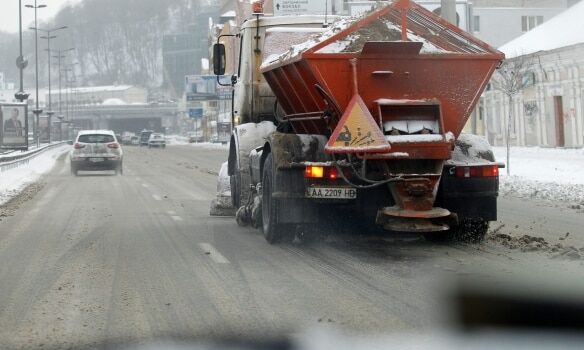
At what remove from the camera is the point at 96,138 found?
3419 cm

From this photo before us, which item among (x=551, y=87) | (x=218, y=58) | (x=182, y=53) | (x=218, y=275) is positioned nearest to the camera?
(x=218, y=275)

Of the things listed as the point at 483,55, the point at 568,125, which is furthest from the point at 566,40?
the point at 483,55

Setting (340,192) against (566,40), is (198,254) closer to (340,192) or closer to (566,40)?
(340,192)

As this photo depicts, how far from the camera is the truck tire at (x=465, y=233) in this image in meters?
11.4

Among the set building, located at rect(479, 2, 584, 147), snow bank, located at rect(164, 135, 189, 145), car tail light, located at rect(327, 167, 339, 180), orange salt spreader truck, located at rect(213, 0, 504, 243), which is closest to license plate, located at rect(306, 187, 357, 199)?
orange salt spreader truck, located at rect(213, 0, 504, 243)

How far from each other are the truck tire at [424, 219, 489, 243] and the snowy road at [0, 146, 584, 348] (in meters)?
0.22

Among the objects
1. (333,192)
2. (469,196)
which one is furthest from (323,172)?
(469,196)

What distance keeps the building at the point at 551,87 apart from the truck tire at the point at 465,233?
31.3 meters

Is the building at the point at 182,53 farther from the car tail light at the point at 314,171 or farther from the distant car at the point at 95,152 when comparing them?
the car tail light at the point at 314,171

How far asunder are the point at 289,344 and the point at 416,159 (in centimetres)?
419

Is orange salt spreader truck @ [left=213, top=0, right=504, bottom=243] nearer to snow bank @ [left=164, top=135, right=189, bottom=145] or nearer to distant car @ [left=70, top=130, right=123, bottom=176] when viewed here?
distant car @ [left=70, top=130, right=123, bottom=176]

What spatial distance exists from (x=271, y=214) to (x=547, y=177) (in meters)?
15.5

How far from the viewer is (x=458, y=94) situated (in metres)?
10.5

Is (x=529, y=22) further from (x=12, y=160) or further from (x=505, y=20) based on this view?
(x=12, y=160)
